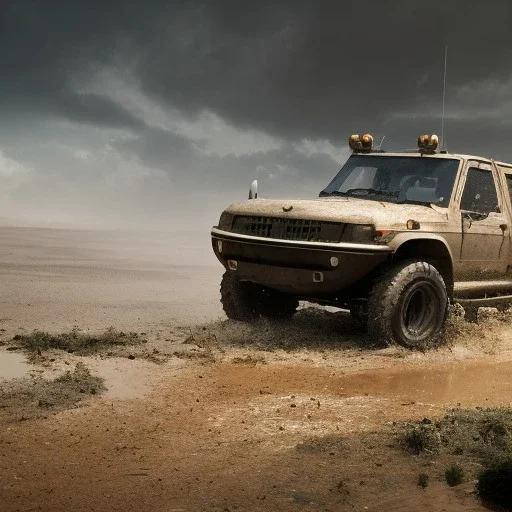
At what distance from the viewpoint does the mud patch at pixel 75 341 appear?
7.29 metres

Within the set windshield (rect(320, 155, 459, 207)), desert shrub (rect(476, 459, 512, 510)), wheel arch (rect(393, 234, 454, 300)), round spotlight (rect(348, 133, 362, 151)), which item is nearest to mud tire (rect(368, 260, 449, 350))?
wheel arch (rect(393, 234, 454, 300))

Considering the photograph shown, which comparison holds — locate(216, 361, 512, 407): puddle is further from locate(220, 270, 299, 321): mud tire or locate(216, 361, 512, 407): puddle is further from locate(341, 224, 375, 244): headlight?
locate(220, 270, 299, 321): mud tire

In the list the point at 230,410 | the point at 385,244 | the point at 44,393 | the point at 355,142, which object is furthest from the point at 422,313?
the point at 44,393

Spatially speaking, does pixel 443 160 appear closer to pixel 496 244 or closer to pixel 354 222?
pixel 496 244

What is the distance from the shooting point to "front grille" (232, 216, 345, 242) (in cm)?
709

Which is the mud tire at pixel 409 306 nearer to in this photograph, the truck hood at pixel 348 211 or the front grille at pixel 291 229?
the truck hood at pixel 348 211

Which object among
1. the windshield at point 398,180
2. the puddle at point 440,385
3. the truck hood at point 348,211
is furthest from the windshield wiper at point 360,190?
the puddle at point 440,385

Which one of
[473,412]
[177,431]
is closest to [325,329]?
[473,412]

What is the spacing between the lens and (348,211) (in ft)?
23.5

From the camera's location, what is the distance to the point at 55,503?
3.55 metres

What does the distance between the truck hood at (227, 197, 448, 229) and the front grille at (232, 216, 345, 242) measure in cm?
5

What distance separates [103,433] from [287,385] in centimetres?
191

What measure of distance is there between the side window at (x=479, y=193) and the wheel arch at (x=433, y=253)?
1.95ft

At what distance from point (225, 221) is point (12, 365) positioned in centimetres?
268
